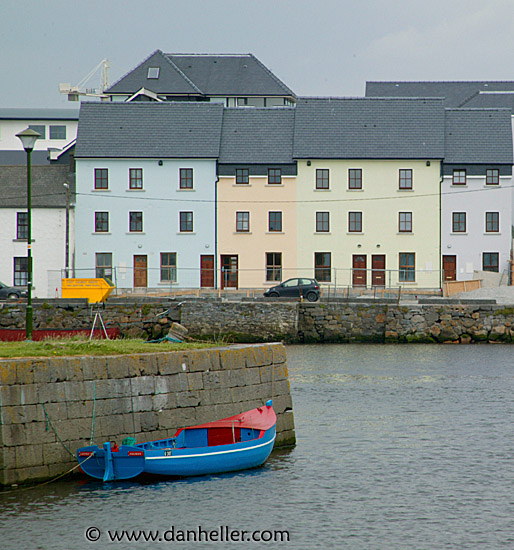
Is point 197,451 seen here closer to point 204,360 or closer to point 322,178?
point 204,360

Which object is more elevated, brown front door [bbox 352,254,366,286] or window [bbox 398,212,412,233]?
window [bbox 398,212,412,233]

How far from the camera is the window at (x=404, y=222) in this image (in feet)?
207

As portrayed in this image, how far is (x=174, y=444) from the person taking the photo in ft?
55.8

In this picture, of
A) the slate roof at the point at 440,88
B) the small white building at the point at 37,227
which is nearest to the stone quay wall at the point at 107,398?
the small white building at the point at 37,227

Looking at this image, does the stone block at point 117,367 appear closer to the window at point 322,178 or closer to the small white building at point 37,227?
the small white building at point 37,227

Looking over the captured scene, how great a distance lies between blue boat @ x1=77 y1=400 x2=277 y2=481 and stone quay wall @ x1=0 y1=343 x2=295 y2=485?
0.92 feet

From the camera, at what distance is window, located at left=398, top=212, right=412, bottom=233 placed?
2479 inches

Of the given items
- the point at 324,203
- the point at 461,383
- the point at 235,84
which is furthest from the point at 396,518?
the point at 235,84

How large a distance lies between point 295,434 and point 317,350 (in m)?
22.7

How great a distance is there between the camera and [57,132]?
375 ft

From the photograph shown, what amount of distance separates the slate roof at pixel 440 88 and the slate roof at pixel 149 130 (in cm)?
3124

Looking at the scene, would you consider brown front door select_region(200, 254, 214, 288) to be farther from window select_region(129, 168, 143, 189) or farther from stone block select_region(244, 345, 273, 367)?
stone block select_region(244, 345, 273, 367)

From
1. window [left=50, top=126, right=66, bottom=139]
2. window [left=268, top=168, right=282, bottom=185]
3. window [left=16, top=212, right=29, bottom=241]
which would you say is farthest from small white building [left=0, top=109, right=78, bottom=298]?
window [left=50, top=126, right=66, bottom=139]

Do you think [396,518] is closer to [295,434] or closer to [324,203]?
[295,434]
